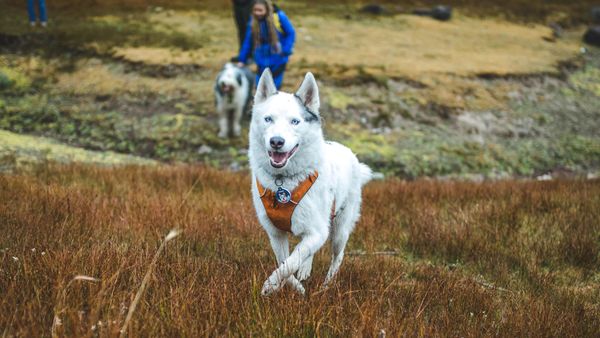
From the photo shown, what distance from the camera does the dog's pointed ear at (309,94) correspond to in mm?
3697

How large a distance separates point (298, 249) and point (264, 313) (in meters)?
0.71

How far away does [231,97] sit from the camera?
11453 mm

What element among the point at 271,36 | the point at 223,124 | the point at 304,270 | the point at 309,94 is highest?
the point at 309,94

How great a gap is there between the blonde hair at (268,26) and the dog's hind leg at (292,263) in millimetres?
6496

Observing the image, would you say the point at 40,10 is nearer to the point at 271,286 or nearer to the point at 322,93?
the point at 322,93

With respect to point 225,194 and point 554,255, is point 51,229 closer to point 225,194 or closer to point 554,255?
point 225,194

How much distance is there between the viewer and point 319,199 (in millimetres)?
3719

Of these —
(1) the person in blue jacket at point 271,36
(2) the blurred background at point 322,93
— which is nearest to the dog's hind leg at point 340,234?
(1) the person in blue jacket at point 271,36

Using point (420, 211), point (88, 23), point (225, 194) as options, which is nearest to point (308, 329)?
point (420, 211)

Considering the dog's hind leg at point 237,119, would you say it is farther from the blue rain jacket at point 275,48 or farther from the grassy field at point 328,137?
the blue rain jacket at point 275,48

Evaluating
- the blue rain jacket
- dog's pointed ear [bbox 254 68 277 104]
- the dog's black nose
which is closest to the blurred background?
the blue rain jacket

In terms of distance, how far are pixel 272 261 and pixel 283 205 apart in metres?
1.12

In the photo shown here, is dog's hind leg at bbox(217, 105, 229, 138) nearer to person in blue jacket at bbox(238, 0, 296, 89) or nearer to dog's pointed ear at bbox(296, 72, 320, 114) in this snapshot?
person in blue jacket at bbox(238, 0, 296, 89)

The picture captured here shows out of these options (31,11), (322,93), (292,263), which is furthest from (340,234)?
(31,11)
